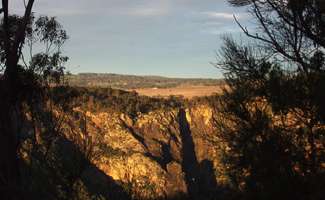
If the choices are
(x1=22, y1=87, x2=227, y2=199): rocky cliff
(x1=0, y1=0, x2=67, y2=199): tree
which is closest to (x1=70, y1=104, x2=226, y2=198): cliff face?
(x1=22, y1=87, x2=227, y2=199): rocky cliff

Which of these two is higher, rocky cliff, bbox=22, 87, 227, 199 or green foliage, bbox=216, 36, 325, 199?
green foliage, bbox=216, 36, 325, 199

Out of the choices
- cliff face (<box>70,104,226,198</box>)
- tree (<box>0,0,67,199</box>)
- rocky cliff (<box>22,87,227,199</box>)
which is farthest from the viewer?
cliff face (<box>70,104,226,198</box>)

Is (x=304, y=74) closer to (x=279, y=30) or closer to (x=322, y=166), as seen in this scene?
(x=279, y=30)

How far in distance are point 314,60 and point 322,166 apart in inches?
135

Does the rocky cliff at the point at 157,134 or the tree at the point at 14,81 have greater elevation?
the tree at the point at 14,81

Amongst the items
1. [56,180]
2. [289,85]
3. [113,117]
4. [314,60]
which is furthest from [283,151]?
[113,117]

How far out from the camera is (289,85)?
1712 cm

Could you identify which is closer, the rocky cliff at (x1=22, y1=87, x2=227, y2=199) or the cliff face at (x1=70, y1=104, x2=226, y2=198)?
the rocky cliff at (x1=22, y1=87, x2=227, y2=199)

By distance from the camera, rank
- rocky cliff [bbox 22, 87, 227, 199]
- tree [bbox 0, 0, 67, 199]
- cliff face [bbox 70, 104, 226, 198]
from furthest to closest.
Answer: cliff face [bbox 70, 104, 226, 198]
rocky cliff [bbox 22, 87, 227, 199]
tree [bbox 0, 0, 67, 199]

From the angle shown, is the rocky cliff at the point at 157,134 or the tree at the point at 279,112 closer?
the tree at the point at 279,112

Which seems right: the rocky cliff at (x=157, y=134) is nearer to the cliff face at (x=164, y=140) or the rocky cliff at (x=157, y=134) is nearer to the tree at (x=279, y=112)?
the cliff face at (x=164, y=140)

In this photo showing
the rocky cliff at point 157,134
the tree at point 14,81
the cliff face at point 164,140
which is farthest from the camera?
the cliff face at point 164,140

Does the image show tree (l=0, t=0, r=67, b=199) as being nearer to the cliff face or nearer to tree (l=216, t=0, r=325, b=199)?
tree (l=216, t=0, r=325, b=199)

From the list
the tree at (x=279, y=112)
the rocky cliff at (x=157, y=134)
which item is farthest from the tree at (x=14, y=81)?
the rocky cliff at (x=157, y=134)
